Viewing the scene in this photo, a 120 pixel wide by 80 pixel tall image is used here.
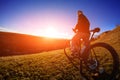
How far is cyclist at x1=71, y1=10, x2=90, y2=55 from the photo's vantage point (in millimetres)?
7678

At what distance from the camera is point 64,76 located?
765 centimetres

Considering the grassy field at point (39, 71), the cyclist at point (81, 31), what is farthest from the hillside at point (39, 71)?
the cyclist at point (81, 31)

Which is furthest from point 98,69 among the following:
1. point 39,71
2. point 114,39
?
point 114,39

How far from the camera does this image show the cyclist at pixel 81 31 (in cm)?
768

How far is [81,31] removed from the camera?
793cm

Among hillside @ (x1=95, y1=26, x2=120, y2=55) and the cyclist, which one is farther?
hillside @ (x1=95, y1=26, x2=120, y2=55)

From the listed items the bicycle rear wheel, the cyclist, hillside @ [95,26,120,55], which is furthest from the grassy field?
Answer: hillside @ [95,26,120,55]

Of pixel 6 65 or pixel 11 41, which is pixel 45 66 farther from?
pixel 11 41

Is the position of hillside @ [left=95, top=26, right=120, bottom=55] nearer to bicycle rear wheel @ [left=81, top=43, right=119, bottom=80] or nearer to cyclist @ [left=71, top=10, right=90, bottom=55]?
cyclist @ [left=71, top=10, right=90, bottom=55]

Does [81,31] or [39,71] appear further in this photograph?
[39,71]

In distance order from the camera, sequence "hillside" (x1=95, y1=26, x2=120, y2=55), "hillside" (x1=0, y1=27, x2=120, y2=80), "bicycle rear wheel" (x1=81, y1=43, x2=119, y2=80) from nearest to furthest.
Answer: "bicycle rear wheel" (x1=81, y1=43, x2=119, y2=80)
"hillside" (x1=0, y1=27, x2=120, y2=80)
"hillside" (x1=95, y1=26, x2=120, y2=55)

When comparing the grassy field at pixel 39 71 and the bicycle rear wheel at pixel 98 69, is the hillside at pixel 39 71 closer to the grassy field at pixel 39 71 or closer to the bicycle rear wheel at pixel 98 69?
the grassy field at pixel 39 71

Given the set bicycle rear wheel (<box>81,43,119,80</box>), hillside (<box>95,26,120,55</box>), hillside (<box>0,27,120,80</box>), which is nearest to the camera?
bicycle rear wheel (<box>81,43,119,80</box>)

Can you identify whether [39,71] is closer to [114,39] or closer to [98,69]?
[98,69]
